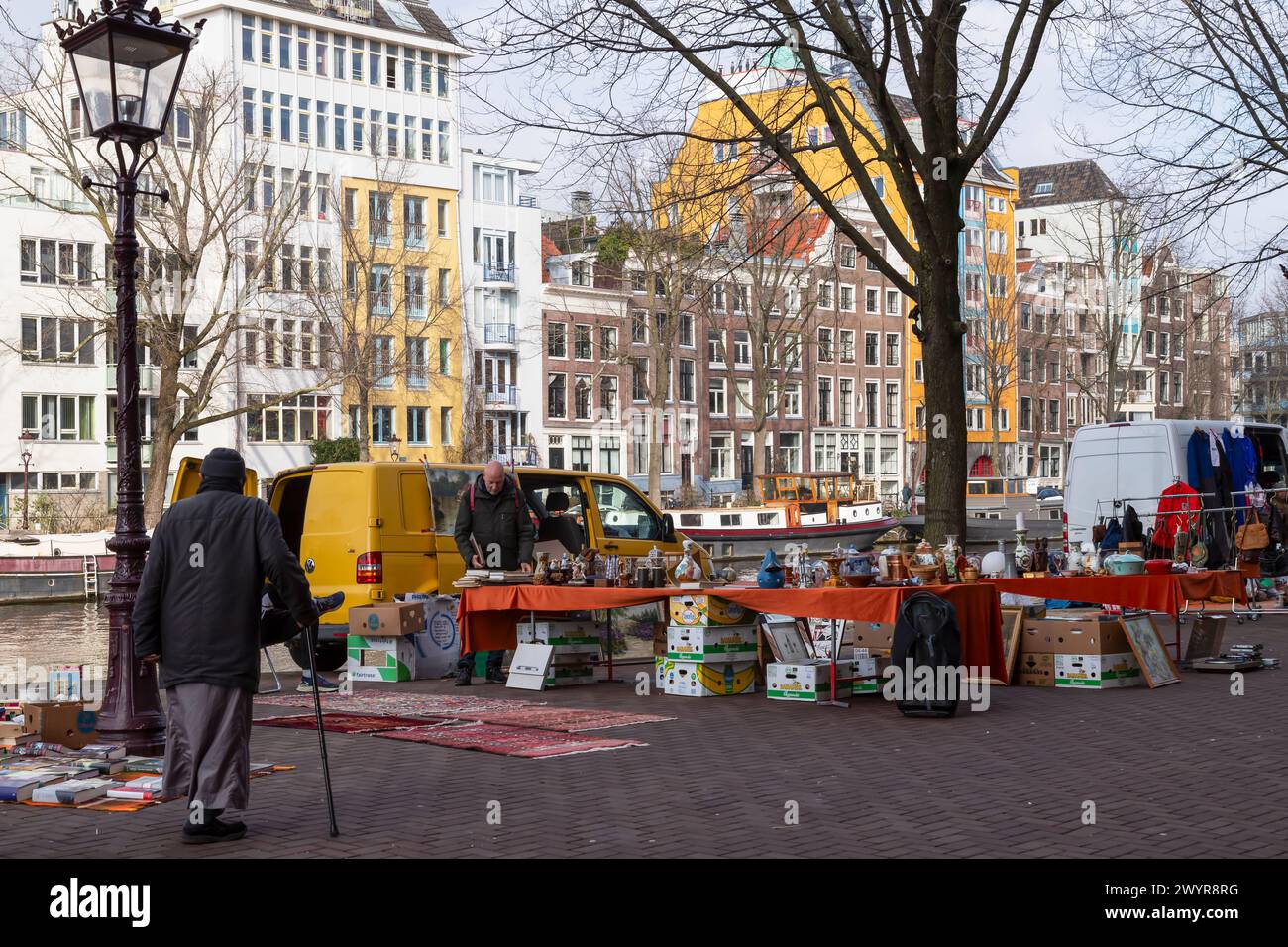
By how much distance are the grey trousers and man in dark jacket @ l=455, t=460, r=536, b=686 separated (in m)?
7.53

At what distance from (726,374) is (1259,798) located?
67.4 meters

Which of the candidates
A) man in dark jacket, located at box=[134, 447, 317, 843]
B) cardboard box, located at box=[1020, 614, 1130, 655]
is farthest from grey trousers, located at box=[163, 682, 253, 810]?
cardboard box, located at box=[1020, 614, 1130, 655]

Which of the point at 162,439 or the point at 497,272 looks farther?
the point at 497,272

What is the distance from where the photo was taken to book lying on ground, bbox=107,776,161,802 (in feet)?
29.1

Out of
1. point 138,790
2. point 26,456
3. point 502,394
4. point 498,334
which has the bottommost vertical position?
point 138,790

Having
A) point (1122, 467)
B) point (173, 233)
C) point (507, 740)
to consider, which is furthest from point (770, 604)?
point (173, 233)

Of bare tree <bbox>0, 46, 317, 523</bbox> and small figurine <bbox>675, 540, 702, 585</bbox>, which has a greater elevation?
bare tree <bbox>0, 46, 317, 523</bbox>

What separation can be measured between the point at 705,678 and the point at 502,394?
190 feet

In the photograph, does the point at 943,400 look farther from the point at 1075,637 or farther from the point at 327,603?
the point at 327,603

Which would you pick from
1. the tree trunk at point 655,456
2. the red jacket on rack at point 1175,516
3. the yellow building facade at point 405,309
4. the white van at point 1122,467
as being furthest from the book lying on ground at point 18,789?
the yellow building facade at point 405,309

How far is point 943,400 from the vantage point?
16516mm

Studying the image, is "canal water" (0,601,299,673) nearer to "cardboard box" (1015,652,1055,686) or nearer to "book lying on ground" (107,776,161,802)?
"cardboard box" (1015,652,1055,686)

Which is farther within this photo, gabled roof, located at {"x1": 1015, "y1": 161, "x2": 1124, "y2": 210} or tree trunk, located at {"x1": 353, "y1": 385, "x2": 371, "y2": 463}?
gabled roof, located at {"x1": 1015, "y1": 161, "x2": 1124, "y2": 210}
